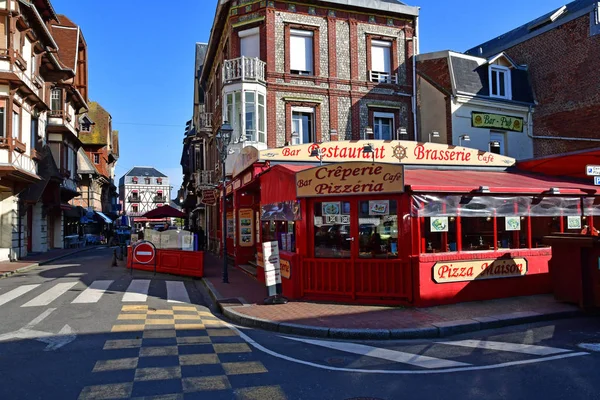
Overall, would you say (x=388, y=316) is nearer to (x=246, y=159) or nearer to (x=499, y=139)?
(x=246, y=159)

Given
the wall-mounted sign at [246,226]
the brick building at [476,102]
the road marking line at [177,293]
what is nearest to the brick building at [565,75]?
the brick building at [476,102]

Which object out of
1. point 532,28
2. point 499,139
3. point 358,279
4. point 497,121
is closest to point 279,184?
point 358,279

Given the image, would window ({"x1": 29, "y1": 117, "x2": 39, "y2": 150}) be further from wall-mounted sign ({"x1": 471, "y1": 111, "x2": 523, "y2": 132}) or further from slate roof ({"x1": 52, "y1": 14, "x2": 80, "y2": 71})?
wall-mounted sign ({"x1": 471, "y1": 111, "x2": 523, "y2": 132})

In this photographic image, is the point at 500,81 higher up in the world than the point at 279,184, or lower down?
higher up

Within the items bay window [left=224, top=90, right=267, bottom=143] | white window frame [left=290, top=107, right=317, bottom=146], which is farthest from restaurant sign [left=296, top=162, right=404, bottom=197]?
white window frame [left=290, top=107, right=317, bottom=146]

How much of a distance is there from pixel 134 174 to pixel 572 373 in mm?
105235

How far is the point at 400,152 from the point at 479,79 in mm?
8017

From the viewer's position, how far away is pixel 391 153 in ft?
47.9

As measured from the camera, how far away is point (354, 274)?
974 cm

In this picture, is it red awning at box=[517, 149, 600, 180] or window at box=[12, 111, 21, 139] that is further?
window at box=[12, 111, 21, 139]

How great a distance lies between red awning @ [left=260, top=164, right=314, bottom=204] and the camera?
10.6m

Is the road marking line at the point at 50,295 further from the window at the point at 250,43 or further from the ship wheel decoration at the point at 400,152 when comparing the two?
the window at the point at 250,43

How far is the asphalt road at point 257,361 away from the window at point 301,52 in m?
12.5

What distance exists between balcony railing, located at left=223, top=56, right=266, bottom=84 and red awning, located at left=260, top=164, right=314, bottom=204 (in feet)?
20.3
